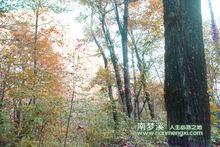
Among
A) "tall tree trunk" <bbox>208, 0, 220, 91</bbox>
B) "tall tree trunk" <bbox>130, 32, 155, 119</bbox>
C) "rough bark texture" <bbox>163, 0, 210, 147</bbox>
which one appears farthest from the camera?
"tall tree trunk" <bbox>130, 32, 155, 119</bbox>

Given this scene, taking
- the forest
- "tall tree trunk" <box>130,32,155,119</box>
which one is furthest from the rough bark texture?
"tall tree trunk" <box>130,32,155,119</box>

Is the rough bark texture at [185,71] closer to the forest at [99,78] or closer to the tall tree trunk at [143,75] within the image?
the forest at [99,78]

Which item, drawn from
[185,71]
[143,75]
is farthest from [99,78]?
[185,71]

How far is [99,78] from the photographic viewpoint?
43.2 feet

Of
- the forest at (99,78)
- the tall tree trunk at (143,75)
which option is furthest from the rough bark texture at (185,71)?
the tall tree trunk at (143,75)

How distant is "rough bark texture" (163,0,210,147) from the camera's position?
10.2 ft

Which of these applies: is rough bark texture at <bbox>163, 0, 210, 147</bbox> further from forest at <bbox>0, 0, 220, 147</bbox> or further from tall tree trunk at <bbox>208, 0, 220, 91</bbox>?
tall tree trunk at <bbox>208, 0, 220, 91</bbox>

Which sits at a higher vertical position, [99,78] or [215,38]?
[215,38]

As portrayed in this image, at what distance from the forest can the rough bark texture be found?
0.01 metres

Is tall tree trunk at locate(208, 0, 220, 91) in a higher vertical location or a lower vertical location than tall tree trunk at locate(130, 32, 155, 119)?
higher

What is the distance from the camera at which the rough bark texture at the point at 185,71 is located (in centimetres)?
312

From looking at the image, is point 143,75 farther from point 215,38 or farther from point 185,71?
point 185,71

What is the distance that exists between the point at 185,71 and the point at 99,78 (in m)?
10.1

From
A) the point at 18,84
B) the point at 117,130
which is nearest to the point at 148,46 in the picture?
the point at 117,130
